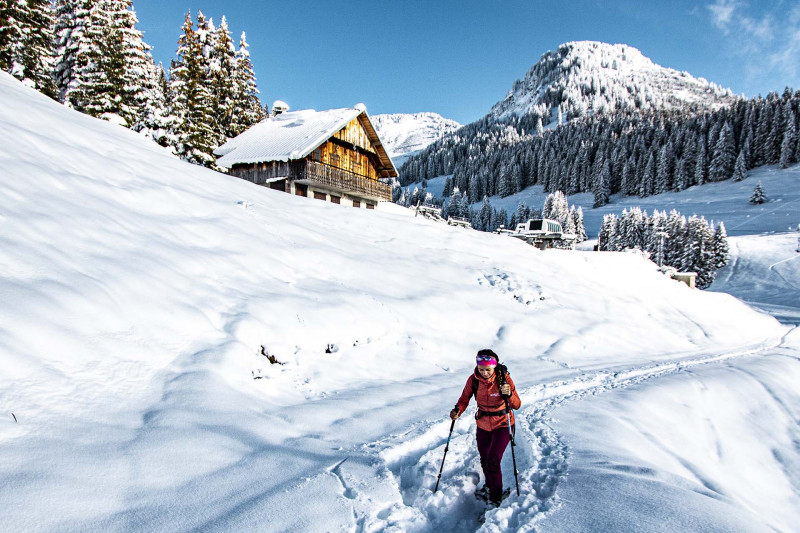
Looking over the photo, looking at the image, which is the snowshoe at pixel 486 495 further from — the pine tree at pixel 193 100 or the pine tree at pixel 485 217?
the pine tree at pixel 485 217

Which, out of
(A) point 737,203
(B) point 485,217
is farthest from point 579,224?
(A) point 737,203

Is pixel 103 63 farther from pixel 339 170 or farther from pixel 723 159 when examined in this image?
pixel 723 159

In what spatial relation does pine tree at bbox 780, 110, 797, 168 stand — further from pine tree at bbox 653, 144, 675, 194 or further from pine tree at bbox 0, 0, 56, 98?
pine tree at bbox 0, 0, 56, 98

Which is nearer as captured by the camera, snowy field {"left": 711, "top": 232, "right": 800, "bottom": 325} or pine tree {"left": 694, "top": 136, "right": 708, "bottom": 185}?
snowy field {"left": 711, "top": 232, "right": 800, "bottom": 325}

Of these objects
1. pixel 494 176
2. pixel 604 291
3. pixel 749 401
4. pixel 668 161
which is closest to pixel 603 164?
pixel 668 161

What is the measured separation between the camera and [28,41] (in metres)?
24.6

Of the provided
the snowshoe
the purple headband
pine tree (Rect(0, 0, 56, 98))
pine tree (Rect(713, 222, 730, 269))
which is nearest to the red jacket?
the purple headband

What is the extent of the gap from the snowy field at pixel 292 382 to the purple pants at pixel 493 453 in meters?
0.25

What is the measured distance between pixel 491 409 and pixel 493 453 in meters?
0.44

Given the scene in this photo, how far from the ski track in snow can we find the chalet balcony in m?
22.0

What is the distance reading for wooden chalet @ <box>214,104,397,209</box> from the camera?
83.6 ft

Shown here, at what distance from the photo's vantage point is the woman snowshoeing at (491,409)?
425 cm

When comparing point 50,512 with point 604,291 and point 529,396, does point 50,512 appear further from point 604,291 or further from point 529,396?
point 604,291

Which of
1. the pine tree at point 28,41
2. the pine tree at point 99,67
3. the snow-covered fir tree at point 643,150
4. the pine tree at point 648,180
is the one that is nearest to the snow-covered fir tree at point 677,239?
the pine tree at point 648,180
